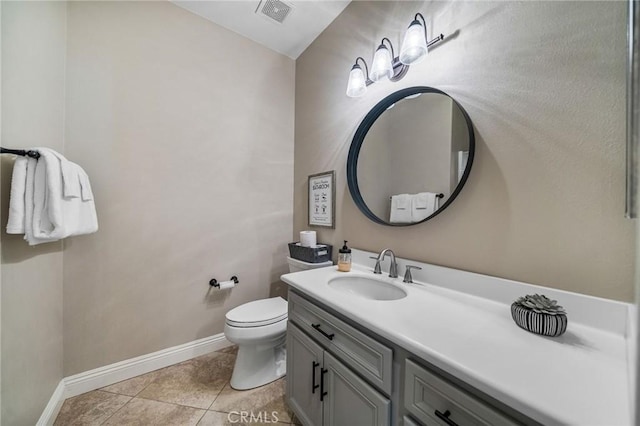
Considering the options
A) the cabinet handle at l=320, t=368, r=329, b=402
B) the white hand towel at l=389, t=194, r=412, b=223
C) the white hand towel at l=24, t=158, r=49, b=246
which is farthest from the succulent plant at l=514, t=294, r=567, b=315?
the white hand towel at l=24, t=158, r=49, b=246

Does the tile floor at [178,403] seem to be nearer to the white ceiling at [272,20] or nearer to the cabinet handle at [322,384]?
the cabinet handle at [322,384]

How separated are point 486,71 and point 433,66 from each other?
0.88ft

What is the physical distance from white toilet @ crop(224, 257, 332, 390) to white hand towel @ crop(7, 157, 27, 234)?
1046 millimetres

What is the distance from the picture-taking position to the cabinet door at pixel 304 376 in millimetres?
1021

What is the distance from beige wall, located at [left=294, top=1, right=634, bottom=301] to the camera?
0.71 meters

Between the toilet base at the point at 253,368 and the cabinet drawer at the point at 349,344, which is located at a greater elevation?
the cabinet drawer at the point at 349,344

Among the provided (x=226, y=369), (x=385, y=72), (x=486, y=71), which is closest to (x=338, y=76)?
(x=385, y=72)

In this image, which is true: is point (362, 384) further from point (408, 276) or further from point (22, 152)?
point (22, 152)

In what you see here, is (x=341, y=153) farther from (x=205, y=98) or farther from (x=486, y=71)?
(x=205, y=98)

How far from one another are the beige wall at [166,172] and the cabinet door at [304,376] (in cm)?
93

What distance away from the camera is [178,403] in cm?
136

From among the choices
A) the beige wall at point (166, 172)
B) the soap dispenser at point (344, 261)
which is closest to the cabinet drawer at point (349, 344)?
the soap dispenser at point (344, 261)

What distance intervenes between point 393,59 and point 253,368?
6.80 ft

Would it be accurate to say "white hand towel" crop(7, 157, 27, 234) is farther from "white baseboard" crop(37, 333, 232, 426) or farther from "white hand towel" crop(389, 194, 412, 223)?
"white hand towel" crop(389, 194, 412, 223)
